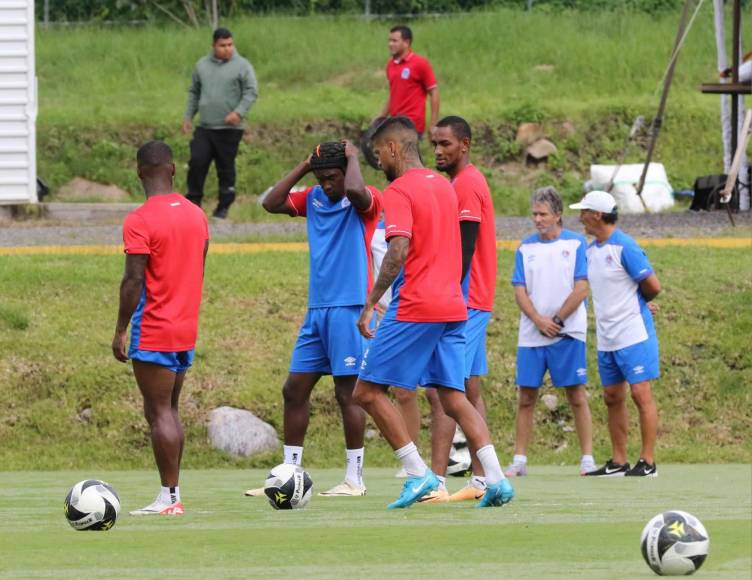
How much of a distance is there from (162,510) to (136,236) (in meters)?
1.43

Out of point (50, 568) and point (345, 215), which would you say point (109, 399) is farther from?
point (50, 568)

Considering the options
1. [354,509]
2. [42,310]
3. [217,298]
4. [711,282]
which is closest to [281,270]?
[217,298]

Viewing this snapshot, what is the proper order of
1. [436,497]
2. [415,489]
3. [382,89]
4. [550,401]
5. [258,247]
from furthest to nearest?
1. [382,89]
2. [258,247]
3. [550,401]
4. [436,497]
5. [415,489]

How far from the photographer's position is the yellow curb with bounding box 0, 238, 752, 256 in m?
18.2

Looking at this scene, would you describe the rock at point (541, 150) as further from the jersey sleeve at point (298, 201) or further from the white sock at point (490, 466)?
→ the white sock at point (490, 466)

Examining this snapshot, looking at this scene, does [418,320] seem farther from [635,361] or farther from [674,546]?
[635,361]

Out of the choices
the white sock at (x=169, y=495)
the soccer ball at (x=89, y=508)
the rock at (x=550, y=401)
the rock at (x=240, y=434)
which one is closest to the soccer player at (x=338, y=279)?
the white sock at (x=169, y=495)

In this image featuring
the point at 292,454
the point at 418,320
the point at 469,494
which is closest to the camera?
the point at 418,320

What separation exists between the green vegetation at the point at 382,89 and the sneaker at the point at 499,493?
16.2 metres

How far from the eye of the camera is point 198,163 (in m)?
20.8

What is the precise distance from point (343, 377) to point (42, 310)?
634 cm

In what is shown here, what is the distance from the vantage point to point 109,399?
48.4ft

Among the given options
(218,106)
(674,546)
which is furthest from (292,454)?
(218,106)

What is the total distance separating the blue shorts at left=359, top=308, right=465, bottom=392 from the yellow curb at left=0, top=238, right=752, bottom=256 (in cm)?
882
